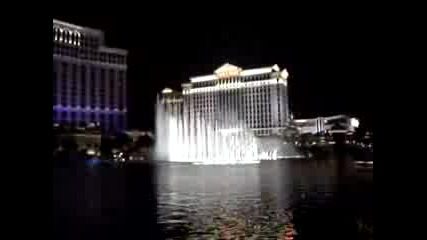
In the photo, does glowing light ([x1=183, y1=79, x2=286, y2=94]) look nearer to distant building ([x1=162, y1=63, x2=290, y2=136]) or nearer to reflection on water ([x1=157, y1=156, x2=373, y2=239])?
distant building ([x1=162, y1=63, x2=290, y2=136])

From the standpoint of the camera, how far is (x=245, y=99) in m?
117

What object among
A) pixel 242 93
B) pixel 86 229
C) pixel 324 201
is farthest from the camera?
pixel 242 93

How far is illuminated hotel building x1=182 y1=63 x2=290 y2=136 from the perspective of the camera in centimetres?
11438

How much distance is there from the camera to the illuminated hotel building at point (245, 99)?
11438 cm

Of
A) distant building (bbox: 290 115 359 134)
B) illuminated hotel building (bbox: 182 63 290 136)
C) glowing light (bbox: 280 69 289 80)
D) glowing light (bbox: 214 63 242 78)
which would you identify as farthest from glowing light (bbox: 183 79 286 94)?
distant building (bbox: 290 115 359 134)

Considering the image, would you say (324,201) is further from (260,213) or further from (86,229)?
(86,229)

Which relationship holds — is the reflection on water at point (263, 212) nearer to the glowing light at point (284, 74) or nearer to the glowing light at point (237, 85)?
the glowing light at point (237, 85)

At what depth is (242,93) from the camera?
4631 inches

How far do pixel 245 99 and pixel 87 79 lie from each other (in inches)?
1808

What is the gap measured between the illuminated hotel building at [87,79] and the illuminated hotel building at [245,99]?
23.6 meters

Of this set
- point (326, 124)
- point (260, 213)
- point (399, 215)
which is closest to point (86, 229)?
point (260, 213)

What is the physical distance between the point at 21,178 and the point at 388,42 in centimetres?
333

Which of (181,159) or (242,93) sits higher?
(242,93)

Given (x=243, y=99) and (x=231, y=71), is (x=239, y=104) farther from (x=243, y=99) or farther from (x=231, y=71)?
(x=231, y=71)
